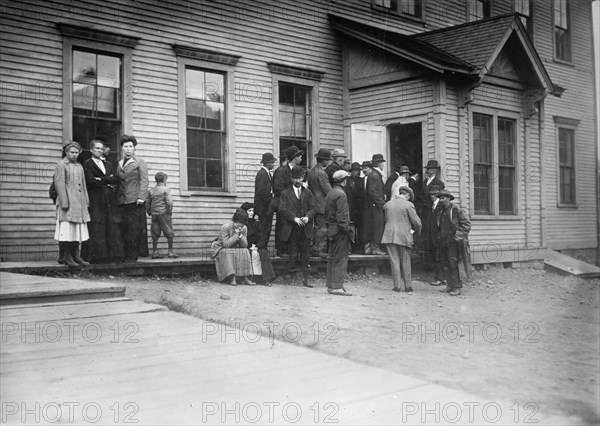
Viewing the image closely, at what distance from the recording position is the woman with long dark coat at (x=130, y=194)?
9.01 meters

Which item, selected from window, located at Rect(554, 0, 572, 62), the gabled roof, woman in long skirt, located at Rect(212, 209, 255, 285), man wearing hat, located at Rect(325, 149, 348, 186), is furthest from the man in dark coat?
window, located at Rect(554, 0, 572, 62)

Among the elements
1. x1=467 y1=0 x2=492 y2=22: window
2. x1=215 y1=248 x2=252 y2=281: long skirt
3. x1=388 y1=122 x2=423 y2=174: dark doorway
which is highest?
x1=467 y1=0 x2=492 y2=22: window

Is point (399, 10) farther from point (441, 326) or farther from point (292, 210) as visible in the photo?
point (441, 326)

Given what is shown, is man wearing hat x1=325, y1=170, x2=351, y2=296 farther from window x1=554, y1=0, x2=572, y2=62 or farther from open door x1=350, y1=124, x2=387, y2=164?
window x1=554, y1=0, x2=572, y2=62

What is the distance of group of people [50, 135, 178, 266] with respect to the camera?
827cm

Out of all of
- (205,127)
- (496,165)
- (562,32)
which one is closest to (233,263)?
(205,127)

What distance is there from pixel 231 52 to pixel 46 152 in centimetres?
411

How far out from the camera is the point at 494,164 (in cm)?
1370

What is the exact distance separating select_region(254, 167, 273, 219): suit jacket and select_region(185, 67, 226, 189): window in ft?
5.86

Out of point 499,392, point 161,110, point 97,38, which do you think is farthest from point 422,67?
point 499,392

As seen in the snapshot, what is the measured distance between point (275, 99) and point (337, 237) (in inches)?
189

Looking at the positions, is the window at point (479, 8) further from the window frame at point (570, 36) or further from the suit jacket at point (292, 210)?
the suit jacket at point (292, 210)

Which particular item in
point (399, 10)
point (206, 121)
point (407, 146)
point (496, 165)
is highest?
point (399, 10)

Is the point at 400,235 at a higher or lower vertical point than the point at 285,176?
lower
